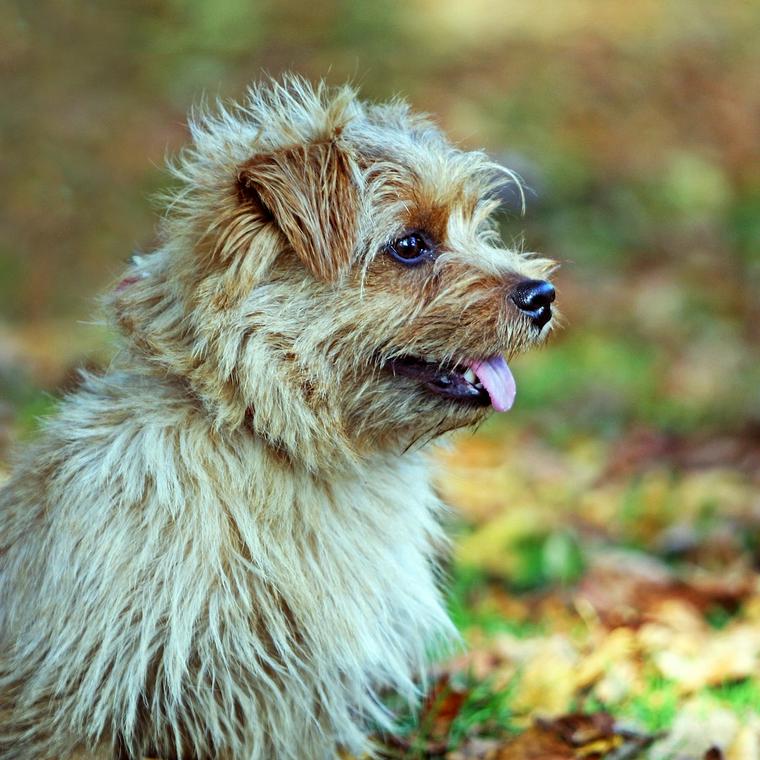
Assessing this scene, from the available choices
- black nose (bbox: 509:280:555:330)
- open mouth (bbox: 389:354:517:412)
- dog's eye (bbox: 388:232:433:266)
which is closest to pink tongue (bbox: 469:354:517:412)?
open mouth (bbox: 389:354:517:412)

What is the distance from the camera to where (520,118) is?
42.3 ft

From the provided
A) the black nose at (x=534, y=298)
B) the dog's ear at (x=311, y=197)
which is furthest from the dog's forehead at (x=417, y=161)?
the black nose at (x=534, y=298)

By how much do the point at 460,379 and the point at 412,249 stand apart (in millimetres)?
407

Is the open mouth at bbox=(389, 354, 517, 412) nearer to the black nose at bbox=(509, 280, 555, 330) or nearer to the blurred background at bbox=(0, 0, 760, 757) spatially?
the black nose at bbox=(509, 280, 555, 330)

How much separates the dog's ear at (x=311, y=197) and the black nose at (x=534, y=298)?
499 millimetres

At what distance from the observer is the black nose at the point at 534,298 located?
3.25 metres

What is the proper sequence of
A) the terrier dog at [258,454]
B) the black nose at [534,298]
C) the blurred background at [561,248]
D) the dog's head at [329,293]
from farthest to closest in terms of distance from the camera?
the blurred background at [561,248] → the black nose at [534,298] → the dog's head at [329,293] → the terrier dog at [258,454]

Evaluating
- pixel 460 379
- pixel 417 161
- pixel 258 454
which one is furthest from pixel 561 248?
pixel 258 454

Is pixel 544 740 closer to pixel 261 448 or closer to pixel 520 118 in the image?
pixel 261 448

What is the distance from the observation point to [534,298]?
325 centimetres

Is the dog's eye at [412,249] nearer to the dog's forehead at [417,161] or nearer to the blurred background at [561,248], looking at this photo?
the dog's forehead at [417,161]

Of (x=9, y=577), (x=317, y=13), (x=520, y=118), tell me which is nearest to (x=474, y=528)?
(x=9, y=577)

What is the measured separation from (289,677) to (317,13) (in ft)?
38.0

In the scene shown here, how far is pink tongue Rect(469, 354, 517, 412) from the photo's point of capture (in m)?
3.27
